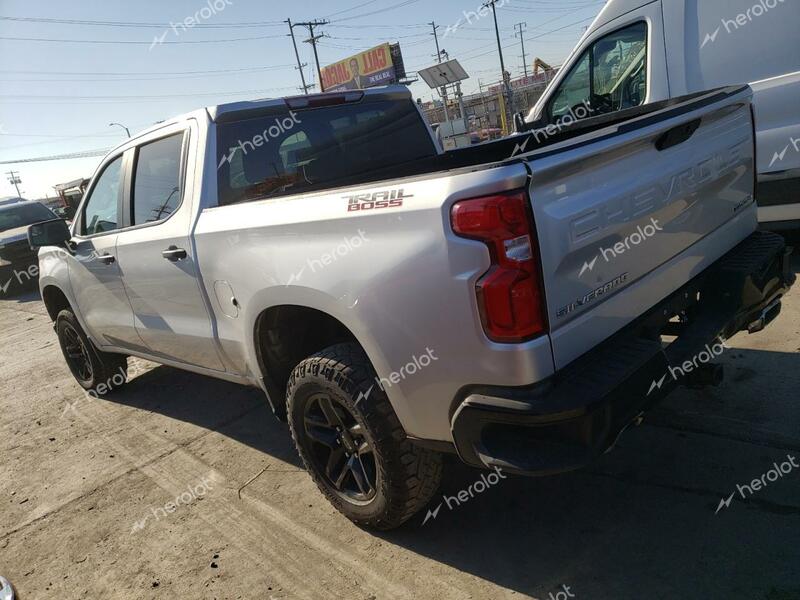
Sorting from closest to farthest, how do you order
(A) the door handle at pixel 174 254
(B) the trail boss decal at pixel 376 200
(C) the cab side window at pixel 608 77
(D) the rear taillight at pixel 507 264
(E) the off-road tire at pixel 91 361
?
(D) the rear taillight at pixel 507 264 < (B) the trail boss decal at pixel 376 200 < (A) the door handle at pixel 174 254 < (C) the cab side window at pixel 608 77 < (E) the off-road tire at pixel 91 361

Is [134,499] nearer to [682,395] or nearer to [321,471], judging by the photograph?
[321,471]

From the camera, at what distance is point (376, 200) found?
210 centimetres

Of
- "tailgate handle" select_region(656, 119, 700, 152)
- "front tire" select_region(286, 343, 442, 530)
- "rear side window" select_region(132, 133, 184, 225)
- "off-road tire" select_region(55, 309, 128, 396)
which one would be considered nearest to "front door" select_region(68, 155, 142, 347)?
"rear side window" select_region(132, 133, 184, 225)

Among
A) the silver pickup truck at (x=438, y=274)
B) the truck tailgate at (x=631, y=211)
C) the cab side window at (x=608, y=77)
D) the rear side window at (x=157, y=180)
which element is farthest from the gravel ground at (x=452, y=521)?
the cab side window at (x=608, y=77)

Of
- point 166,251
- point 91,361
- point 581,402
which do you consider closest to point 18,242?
point 91,361

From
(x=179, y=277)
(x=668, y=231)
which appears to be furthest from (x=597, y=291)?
(x=179, y=277)

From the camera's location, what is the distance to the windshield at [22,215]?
13.6 m

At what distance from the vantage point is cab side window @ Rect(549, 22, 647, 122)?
4.75m

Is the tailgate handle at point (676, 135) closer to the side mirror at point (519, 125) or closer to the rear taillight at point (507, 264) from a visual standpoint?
the rear taillight at point (507, 264)

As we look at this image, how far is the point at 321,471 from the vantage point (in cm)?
281

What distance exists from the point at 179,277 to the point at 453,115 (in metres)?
48.9

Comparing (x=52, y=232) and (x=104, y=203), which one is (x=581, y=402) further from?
(x=52, y=232)

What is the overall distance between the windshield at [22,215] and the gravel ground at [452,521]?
37.8 feet

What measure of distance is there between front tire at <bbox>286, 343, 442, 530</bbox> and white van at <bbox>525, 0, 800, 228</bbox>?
3362 millimetres
